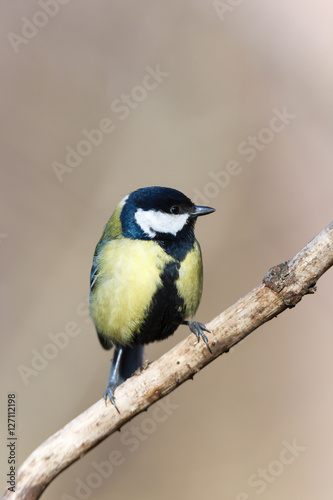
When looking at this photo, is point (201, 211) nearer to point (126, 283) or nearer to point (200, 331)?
point (126, 283)

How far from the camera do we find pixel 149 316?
8.63ft

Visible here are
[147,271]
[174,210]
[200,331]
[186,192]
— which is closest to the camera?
[200,331]

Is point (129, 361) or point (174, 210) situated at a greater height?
point (174, 210)

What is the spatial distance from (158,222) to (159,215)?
0.04 m

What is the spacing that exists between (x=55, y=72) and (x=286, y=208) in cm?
239

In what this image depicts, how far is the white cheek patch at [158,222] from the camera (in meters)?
2.71

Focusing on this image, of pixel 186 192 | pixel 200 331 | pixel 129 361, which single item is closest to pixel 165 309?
pixel 200 331

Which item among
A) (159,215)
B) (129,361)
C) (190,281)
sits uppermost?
(159,215)

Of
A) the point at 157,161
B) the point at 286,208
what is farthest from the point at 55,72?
the point at 286,208

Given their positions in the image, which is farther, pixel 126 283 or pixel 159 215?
pixel 159 215

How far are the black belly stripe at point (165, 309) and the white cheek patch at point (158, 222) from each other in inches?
8.2

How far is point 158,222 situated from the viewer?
107 inches

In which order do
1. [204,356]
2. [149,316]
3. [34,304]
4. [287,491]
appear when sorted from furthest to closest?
1. [34,304]
2. [287,491]
3. [149,316]
4. [204,356]

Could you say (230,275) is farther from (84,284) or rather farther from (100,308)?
(100,308)
